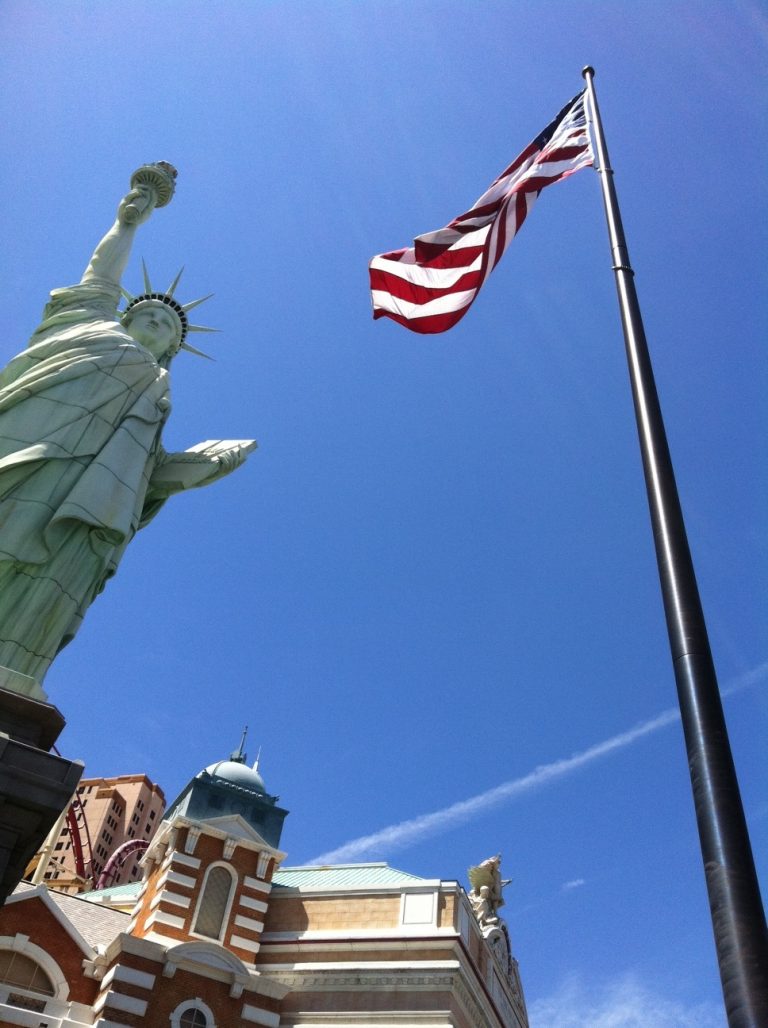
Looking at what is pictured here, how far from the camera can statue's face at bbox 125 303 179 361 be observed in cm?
2311

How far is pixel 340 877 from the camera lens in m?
26.7

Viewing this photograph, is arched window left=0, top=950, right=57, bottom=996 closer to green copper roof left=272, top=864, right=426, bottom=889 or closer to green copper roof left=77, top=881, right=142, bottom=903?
green copper roof left=77, top=881, right=142, bottom=903

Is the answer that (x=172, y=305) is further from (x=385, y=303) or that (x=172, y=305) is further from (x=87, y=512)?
(x=385, y=303)

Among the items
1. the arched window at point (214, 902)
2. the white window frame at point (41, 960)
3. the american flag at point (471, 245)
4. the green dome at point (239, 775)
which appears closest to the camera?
the american flag at point (471, 245)

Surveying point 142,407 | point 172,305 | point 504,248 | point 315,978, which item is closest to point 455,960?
point 315,978

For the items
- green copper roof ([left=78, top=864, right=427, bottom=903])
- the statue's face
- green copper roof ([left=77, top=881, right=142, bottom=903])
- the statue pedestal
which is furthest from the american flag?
green copper roof ([left=77, top=881, right=142, bottom=903])

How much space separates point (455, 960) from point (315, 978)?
154 inches

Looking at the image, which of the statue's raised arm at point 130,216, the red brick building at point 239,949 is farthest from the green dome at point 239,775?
the statue's raised arm at point 130,216

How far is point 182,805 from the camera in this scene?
83.5 ft

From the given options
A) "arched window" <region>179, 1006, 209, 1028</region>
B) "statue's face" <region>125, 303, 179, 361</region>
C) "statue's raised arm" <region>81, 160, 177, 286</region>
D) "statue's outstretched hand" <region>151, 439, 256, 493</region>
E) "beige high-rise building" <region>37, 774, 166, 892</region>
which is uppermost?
"beige high-rise building" <region>37, 774, 166, 892</region>

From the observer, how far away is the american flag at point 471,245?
11.7 metres

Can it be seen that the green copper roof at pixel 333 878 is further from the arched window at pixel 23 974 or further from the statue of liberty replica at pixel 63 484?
the statue of liberty replica at pixel 63 484

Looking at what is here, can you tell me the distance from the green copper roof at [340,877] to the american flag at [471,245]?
18.0 m

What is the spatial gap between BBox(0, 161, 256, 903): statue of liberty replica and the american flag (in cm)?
836
